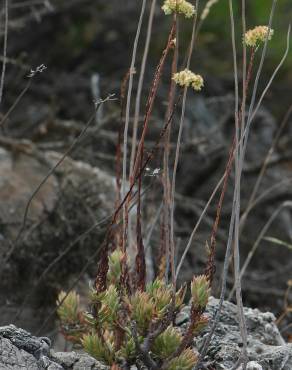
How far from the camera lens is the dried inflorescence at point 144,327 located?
1.54m

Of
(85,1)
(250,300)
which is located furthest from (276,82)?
(250,300)

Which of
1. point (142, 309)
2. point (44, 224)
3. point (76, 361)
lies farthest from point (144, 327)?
point (44, 224)

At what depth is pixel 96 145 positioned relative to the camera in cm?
396

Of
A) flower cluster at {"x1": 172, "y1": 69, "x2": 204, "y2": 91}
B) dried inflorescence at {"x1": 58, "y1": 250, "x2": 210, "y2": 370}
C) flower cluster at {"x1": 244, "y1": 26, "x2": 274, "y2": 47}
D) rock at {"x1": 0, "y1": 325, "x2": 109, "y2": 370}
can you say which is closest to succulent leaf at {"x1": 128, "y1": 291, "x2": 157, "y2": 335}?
dried inflorescence at {"x1": 58, "y1": 250, "x2": 210, "y2": 370}

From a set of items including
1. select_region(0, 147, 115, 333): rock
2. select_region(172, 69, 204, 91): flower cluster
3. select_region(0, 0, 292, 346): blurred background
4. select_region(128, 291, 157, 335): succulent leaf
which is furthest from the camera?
select_region(0, 0, 292, 346): blurred background

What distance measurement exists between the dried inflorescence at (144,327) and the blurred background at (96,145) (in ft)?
2.78

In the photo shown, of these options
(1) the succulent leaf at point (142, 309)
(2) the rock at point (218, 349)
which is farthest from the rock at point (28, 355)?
(1) the succulent leaf at point (142, 309)

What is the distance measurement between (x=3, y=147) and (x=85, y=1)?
5.36ft

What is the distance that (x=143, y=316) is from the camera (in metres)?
1.53

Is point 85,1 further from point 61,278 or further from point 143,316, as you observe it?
point 143,316

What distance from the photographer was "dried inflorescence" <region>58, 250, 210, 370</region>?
1.54m

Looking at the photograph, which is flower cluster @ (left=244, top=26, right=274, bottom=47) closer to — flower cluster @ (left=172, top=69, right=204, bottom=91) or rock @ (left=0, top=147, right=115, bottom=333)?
flower cluster @ (left=172, top=69, right=204, bottom=91)

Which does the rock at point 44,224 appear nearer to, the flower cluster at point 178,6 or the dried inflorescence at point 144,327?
the dried inflorescence at point 144,327

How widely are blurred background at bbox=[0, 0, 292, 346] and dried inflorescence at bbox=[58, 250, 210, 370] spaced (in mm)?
847
